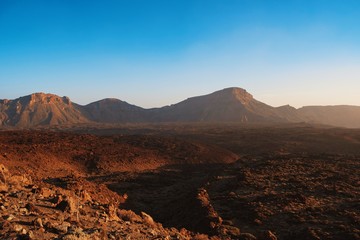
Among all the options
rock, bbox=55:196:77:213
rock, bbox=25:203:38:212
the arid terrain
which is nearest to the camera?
rock, bbox=25:203:38:212

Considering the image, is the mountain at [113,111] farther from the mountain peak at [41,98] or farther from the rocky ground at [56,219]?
the rocky ground at [56,219]

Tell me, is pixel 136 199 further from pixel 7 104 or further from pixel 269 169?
pixel 7 104

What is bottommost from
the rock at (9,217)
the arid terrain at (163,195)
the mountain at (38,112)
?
the arid terrain at (163,195)

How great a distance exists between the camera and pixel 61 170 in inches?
1075

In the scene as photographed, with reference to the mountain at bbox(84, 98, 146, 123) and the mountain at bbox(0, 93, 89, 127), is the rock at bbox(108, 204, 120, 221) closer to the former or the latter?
the mountain at bbox(0, 93, 89, 127)

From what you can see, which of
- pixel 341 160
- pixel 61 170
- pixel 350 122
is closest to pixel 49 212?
pixel 61 170

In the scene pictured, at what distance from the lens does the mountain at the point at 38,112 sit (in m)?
140

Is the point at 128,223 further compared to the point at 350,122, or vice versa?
the point at 350,122

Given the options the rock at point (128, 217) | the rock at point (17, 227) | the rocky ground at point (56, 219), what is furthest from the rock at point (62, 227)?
the rock at point (128, 217)

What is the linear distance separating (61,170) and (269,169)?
17.7 metres

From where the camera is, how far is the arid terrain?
7.84 m

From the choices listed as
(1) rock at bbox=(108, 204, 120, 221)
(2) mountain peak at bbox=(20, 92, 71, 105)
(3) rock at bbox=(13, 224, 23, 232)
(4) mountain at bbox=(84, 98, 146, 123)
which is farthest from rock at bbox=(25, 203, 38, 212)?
(4) mountain at bbox=(84, 98, 146, 123)

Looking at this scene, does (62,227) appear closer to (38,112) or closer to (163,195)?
(163,195)

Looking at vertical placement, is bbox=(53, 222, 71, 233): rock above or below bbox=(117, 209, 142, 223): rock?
above
